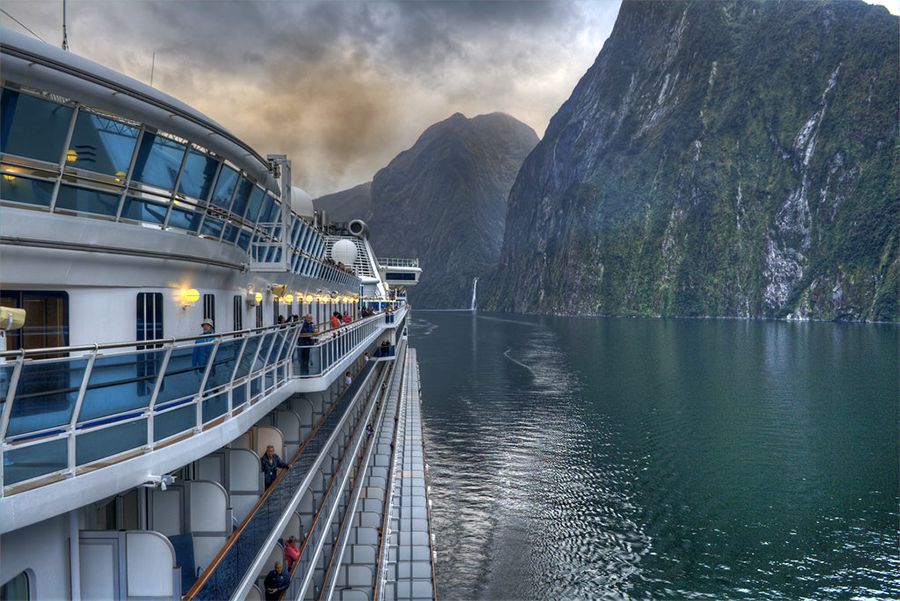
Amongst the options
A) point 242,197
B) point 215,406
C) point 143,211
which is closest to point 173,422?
point 215,406

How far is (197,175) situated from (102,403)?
6.64 metres

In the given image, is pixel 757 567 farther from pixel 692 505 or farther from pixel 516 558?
pixel 516 558

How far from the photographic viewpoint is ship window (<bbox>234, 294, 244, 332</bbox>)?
15.2 meters

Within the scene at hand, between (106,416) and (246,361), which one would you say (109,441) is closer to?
(106,416)

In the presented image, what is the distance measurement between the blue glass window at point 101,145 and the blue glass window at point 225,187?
280cm

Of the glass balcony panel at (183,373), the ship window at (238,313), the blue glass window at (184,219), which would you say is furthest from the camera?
the ship window at (238,313)

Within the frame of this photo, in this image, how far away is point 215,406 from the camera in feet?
30.2

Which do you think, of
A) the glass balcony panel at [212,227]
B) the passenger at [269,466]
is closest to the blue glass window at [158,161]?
the glass balcony panel at [212,227]

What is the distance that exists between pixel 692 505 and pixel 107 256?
34391 mm

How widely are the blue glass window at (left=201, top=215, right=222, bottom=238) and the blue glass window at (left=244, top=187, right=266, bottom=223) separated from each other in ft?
5.22

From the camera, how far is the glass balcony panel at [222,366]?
30.1 feet

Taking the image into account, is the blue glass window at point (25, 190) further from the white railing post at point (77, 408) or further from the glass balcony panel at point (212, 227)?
the white railing post at point (77, 408)

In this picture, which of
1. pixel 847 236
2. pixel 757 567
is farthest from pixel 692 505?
pixel 847 236

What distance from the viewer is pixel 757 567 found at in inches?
1071
